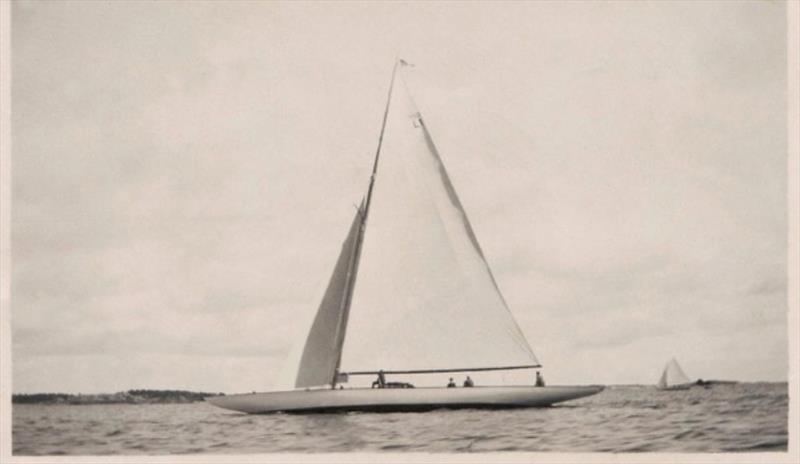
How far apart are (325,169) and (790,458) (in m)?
5.33

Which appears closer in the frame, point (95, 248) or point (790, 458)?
point (790, 458)

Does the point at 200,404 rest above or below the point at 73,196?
below

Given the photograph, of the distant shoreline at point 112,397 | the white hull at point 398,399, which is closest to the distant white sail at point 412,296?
the white hull at point 398,399

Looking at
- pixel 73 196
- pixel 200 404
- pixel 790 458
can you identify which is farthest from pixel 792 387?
pixel 73 196

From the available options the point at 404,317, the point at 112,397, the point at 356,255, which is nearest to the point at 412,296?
the point at 404,317

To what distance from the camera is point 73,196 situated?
→ 35.2 feet

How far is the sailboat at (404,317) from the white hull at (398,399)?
0.01 m

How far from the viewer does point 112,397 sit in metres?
10.5

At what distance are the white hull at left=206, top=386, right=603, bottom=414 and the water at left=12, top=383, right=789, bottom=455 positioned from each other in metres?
0.55

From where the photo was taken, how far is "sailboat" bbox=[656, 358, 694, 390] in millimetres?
10094

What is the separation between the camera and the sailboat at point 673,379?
10094 mm

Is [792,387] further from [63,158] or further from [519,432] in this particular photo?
[63,158]

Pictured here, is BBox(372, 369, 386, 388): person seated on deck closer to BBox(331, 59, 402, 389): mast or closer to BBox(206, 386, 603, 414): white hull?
BBox(206, 386, 603, 414): white hull

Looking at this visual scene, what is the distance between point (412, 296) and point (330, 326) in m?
0.96
